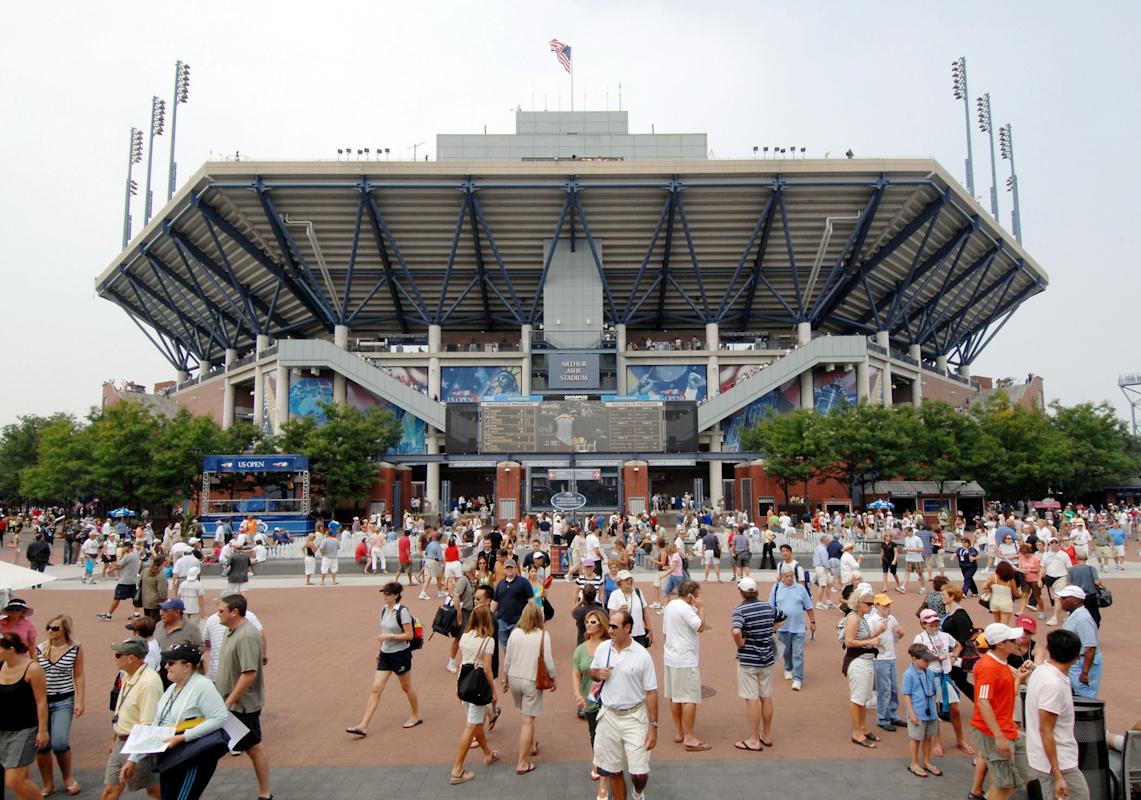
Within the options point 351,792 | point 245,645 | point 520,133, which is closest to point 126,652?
point 245,645

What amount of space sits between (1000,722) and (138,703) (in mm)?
6557

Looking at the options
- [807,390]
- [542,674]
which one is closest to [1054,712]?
[542,674]

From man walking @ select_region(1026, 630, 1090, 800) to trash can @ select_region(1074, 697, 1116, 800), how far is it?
34cm

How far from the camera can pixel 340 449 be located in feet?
137

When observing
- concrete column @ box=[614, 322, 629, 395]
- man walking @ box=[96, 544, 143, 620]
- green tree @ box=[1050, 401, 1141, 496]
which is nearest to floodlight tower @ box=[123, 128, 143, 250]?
concrete column @ box=[614, 322, 629, 395]

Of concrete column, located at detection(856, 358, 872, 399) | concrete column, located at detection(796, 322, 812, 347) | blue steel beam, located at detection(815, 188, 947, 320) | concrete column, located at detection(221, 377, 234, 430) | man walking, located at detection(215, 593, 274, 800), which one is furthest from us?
concrete column, located at detection(221, 377, 234, 430)

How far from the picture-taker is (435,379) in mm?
53812

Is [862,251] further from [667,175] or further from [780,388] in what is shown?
[667,175]

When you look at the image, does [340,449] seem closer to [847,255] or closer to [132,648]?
[847,255]

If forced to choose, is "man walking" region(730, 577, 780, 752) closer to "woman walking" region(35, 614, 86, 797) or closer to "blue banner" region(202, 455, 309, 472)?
"woman walking" region(35, 614, 86, 797)

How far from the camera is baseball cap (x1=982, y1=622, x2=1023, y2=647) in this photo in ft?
19.9

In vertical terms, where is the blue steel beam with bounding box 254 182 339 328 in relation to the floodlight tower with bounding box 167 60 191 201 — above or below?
below

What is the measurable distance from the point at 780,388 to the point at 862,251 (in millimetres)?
11385

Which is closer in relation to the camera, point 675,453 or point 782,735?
point 782,735
